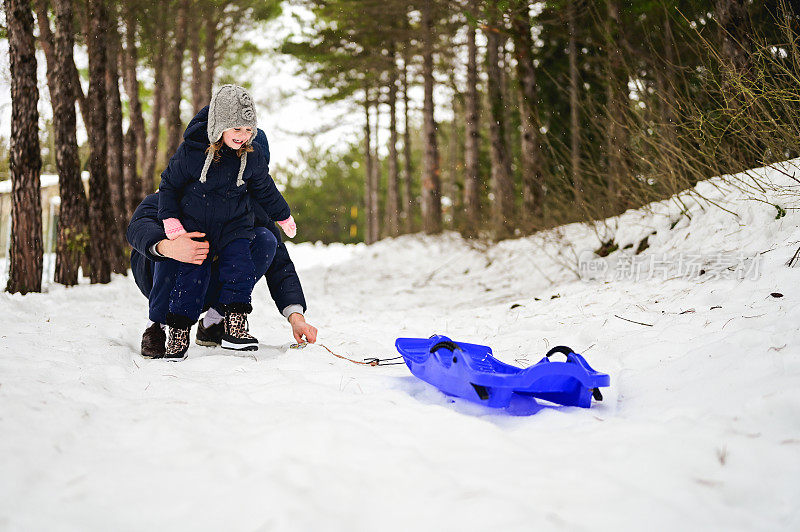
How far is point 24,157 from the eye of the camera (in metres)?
4.93

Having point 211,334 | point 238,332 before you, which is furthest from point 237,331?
point 211,334

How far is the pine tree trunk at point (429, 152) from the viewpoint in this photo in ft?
37.6

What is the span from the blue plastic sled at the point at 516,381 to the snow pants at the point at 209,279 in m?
1.12

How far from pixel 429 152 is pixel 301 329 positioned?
400 inches

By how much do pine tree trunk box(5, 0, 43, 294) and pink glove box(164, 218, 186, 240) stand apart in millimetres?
3494

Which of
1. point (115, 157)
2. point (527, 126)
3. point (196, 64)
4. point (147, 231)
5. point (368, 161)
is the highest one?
point (196, 64)

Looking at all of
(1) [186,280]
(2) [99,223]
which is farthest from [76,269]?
(1) [186,280]

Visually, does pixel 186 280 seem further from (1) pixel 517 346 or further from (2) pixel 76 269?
(2) pixel 76 269

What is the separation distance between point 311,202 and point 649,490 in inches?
1512

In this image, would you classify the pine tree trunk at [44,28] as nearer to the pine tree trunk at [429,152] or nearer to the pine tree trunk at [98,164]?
the pine tree trunk at [98,164]

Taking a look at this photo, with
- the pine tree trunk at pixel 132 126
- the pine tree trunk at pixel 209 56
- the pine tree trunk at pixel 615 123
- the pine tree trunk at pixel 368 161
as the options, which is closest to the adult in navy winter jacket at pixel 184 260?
the pine tree trunk at pixel 615 123

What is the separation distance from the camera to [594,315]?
3.18m

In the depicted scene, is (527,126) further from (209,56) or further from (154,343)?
Answer: (209,56)

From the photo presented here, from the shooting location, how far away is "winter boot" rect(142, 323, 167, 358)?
258 cm
